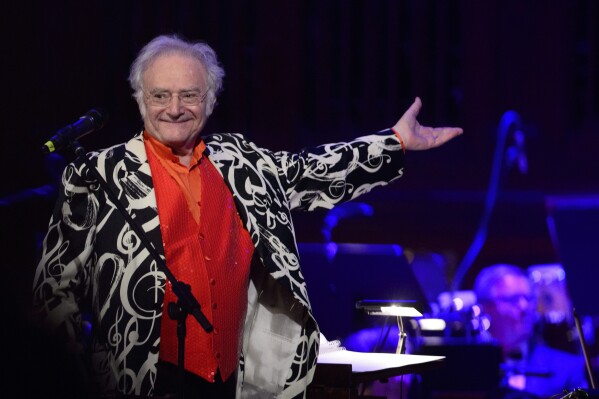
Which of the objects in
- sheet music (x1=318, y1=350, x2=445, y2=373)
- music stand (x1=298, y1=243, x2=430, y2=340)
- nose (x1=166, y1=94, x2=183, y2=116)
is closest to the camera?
nose (x1=166, y1=94, x2=183, y2=116)

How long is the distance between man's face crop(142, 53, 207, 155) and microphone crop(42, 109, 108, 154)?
0.13 m

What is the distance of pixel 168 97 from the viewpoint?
194 cm

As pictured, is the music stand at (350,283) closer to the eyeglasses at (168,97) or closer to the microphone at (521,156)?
the eyeglasses at (168,97)

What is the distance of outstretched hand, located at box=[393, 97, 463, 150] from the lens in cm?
219

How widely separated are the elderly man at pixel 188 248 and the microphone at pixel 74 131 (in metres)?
0.08

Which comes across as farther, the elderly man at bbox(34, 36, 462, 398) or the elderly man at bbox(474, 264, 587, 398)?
the elderly man at bbox(474, 264, 587, 398)

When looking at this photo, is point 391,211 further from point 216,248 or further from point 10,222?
point 216,248

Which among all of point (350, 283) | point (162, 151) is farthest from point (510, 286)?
point (162, 151)

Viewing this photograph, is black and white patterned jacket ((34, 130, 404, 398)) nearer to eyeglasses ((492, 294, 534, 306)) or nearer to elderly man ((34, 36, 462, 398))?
elderly man ((34, 36, 462, 398))

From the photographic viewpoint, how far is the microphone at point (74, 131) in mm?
1692

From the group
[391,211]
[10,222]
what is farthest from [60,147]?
[391,211]

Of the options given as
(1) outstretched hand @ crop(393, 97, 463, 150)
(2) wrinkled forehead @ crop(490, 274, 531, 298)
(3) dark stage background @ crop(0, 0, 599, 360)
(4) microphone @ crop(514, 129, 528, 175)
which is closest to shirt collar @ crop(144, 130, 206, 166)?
(1) outstretched hand @ crop(393, 97, 463, 150)

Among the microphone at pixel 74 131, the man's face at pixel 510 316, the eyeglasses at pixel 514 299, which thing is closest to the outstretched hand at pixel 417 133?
the microphone at pixel 74 131

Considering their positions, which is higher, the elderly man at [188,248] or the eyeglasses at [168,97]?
the eyeglasses at [168,97]
